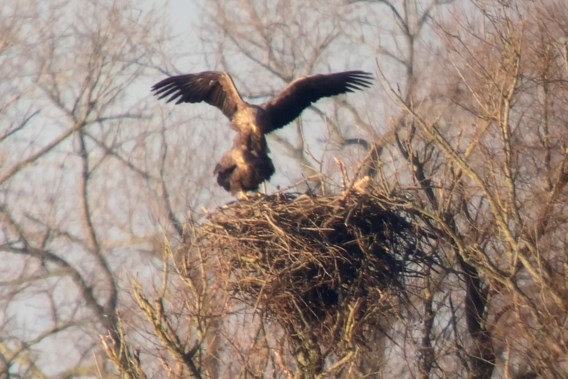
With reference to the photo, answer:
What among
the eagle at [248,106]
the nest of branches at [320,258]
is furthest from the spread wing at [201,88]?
the nest of branches at [320,258]

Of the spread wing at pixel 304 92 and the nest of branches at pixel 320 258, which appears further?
the spread wing at pixel 304 92

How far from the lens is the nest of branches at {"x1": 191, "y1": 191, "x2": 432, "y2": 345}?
31.6 feet

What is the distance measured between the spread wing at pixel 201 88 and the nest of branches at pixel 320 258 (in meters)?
2.49

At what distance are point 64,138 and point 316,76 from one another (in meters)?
14.8

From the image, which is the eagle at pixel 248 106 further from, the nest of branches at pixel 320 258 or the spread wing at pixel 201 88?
the nest of branches at pixel 320 258

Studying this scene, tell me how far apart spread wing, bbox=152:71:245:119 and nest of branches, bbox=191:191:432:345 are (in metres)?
2.49

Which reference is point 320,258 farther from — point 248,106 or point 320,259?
point 248,106

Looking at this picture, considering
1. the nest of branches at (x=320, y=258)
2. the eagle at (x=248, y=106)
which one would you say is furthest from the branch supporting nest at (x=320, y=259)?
the eagle at (x=248, y=106)

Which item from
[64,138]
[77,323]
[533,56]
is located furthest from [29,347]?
[533,56]

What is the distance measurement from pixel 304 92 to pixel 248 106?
56cm

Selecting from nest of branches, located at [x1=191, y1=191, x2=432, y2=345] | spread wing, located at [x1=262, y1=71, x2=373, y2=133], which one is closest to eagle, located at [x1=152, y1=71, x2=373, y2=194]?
spread wing, located at [x1=262, y1=71, x2=373, y2=133]

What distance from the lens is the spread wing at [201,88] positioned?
12344 millimetres

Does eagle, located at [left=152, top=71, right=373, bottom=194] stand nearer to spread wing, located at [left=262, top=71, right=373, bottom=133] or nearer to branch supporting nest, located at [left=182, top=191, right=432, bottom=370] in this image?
spread wing, located at [left=262, top=71, right=373, bottom=133]

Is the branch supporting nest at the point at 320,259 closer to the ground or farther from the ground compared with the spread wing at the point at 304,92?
closer to the ground
